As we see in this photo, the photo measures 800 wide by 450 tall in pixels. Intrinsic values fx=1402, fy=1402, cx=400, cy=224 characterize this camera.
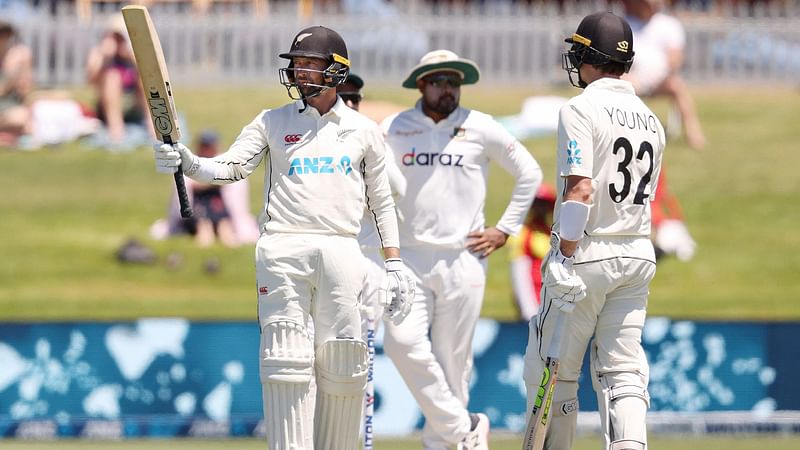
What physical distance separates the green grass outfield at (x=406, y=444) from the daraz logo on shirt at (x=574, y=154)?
2889 millimetres

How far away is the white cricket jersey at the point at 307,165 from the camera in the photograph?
570cm

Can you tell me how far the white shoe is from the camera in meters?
7.04

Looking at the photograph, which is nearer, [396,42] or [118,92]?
[118,92]

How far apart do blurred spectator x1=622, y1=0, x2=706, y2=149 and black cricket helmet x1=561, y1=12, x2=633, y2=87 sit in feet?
26.3

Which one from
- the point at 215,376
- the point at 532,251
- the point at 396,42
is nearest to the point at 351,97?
the point at 215,376

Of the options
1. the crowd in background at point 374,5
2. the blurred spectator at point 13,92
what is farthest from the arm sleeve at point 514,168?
the crowd in background at point 374,5

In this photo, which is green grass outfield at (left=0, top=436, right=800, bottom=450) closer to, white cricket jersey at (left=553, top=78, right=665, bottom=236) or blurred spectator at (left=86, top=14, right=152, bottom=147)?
white cricket jersey at (left=553, top=78, right=665, bottom=236)

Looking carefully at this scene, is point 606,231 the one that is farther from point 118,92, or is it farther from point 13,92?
point 13,92

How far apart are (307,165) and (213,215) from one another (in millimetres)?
6853

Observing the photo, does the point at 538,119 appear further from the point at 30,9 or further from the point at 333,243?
the point at 333,243

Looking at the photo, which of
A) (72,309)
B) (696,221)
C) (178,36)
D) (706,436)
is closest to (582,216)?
(706,436)

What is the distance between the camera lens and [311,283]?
5.70m

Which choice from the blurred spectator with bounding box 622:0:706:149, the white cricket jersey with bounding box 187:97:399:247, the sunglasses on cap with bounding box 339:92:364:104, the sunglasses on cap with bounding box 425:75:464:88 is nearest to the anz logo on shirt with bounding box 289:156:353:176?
the white cricket jersey with bounding box 187:97:399:247

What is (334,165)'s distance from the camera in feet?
18.9
